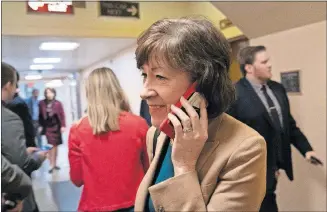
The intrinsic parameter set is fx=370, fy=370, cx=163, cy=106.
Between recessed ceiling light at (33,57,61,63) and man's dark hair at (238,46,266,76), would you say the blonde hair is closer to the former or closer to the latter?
man's dark hair at (238,46,266,76)

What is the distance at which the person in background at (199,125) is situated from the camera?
85 centimetres

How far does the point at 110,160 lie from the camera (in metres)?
1.90

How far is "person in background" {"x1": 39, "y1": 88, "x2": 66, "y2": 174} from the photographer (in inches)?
231

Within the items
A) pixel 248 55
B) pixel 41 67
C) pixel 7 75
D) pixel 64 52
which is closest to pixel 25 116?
pixel 7 75

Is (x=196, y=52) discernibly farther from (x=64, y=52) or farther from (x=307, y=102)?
(x=64, y=52)

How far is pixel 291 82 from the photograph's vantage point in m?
2.96

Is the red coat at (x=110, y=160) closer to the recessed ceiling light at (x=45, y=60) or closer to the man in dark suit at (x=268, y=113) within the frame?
the man in dark suit at (x=268, y=113)

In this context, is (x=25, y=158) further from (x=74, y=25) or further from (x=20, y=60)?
(x=20, y=60)

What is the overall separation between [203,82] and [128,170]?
1142 mm

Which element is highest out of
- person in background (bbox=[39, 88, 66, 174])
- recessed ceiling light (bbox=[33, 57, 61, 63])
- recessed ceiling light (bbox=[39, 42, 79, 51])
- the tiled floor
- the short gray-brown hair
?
recessed ceiling light (bbox=[39, 42, 79, 51])

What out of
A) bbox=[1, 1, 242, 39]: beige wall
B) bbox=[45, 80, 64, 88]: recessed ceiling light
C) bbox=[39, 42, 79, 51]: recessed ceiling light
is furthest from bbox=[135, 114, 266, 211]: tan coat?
bbox=[45, 80, 64, 88]: recessed ceiling light

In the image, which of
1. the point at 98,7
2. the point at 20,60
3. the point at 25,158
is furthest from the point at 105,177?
the point at 20,60

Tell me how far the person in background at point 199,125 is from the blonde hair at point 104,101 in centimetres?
98

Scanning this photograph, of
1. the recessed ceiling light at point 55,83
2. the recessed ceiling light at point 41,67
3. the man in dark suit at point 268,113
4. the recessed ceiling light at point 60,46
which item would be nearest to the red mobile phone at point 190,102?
the man in dark suit at point 268,113
